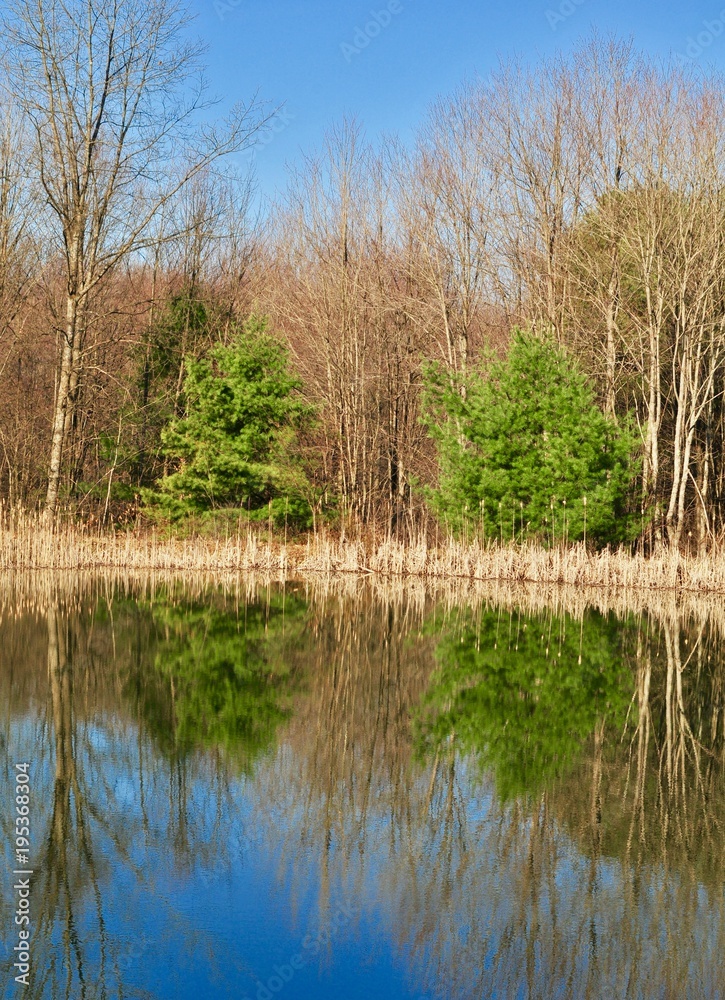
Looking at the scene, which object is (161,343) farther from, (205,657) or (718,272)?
(205,657)

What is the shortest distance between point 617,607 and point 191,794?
9707mm

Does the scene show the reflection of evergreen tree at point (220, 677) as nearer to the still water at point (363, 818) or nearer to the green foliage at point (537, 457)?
the still water at point (363, 818)

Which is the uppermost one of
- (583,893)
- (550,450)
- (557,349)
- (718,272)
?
(718,272)

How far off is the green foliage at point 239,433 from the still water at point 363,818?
→ 1149 centimetres

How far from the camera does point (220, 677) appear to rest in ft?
34.0

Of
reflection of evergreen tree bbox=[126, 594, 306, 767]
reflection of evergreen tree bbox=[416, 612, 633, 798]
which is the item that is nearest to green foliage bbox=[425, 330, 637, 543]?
reflection of evergreen tree bbox=[416, 612, 633, 798]

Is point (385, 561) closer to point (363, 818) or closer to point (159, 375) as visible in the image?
point (159, 375)

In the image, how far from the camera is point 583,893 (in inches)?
207

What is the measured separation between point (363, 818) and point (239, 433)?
18376 millimetres

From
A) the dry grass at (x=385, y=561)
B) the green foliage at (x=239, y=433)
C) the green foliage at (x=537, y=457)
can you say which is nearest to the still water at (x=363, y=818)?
the dry grass at (x=385, y=561)

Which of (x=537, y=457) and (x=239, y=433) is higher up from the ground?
(x=239, y=433)

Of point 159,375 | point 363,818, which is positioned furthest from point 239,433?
point 363,818

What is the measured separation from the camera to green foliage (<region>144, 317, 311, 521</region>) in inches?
925

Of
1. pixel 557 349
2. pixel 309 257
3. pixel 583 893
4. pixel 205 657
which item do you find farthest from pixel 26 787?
pixel 309 257
